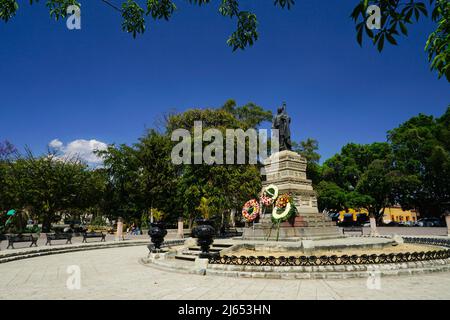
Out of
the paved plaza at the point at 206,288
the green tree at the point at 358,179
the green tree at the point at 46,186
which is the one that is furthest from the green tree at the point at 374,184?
the green tree at the point at 46,186

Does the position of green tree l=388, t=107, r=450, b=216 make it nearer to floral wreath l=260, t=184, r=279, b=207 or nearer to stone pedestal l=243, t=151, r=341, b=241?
stone pedestal l=243, t=151, r=341, b=241

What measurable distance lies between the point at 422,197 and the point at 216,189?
99.5 feet

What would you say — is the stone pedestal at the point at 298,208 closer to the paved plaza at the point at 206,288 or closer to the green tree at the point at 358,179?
the paved plaza at the point at 206,288

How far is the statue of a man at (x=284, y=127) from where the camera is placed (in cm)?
1914

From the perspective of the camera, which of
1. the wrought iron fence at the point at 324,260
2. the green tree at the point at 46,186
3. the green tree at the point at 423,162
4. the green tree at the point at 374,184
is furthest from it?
the green tree at the point at 374,184

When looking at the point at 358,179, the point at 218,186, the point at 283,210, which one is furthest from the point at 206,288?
the point at 358,179

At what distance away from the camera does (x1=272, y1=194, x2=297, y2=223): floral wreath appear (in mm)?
14727

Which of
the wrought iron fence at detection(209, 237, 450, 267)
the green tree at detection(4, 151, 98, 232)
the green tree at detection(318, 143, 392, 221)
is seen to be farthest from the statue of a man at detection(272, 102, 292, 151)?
the green tree at detection(4, 151, 98, 232)

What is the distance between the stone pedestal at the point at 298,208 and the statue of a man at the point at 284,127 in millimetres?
910

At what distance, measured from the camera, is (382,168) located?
1610 inches

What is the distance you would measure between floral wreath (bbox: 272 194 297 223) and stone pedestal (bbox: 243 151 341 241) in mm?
494

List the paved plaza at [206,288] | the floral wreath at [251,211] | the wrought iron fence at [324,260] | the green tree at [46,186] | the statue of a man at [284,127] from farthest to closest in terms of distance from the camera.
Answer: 1. the green tree at [46,186]
2. the statue of a man at [284,127]
3. the floral wreath at [251,211]
4. the wrought iron fence at [324,260]
5. the paved plaza at [206,288]
